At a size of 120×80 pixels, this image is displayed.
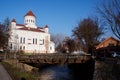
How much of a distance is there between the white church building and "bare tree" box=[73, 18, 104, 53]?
30151 millimetres

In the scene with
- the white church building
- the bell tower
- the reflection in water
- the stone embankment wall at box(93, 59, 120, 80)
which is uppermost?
the bell tower

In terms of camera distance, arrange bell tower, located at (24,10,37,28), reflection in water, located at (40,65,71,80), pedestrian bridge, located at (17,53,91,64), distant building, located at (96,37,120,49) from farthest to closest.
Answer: bell tower, located at (24,10,37,28) → distant building, located at (96,37,120,49) → pedestrian bridge, located at (17,53,91,64) → reflection in water, located at (40,65,71,80)

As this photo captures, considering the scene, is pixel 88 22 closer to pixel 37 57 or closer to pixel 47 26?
pixel 37 57

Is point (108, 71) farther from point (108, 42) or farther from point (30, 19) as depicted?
point (30, 19)

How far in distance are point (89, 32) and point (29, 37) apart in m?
37.9

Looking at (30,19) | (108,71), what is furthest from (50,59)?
(30,19)

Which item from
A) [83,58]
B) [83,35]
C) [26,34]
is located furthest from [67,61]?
[26,34]

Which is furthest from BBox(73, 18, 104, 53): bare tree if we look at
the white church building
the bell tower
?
the bell tower

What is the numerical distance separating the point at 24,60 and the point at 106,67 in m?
18.2

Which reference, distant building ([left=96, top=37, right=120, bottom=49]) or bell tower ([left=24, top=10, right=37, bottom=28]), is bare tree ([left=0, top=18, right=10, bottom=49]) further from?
bell tower ([left=24, top=10, right=37, bottom=28])

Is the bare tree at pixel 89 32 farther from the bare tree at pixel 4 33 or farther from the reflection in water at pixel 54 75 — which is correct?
the bare tree at pixel 4 33

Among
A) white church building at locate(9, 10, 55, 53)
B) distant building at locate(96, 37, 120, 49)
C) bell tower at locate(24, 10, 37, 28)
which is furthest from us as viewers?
bell tower at locate(24, 10, 37, 28)

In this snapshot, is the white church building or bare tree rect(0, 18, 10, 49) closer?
bare tree rect(0, 18, 10, 49)

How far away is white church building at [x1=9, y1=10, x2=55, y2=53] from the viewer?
8376 cm
